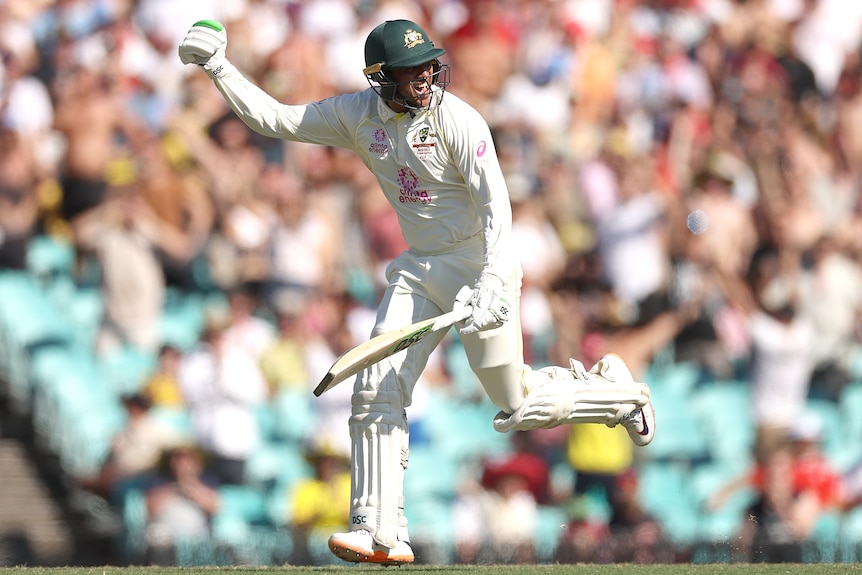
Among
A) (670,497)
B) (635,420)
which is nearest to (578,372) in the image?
(635,420)

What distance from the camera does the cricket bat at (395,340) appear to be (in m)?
5.99

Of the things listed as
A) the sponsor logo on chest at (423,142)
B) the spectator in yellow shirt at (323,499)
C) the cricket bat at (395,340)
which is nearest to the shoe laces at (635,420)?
the cricket bat at (395,340)

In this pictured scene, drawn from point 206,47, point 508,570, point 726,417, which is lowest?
point 508,570

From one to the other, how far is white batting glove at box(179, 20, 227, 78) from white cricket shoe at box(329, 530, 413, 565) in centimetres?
207

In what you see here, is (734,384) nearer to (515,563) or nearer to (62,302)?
(515,563)

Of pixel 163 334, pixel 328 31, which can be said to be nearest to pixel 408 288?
pixel 163 334

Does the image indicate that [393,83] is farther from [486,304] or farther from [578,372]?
[578,372]

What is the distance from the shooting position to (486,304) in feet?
19.9

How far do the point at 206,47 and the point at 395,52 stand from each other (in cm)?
83

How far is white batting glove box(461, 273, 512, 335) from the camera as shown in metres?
6.07

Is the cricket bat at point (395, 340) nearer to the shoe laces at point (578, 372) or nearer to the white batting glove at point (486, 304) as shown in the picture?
the white batting glove at point (486, 304)

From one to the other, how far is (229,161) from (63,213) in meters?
1.20

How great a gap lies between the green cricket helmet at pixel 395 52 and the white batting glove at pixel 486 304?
832mm

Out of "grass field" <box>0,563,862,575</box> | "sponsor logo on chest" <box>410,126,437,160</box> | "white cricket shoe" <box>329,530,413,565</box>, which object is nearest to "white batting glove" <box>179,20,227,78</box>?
"sponsor logo on chest" <box>410,126,437,160</box>
